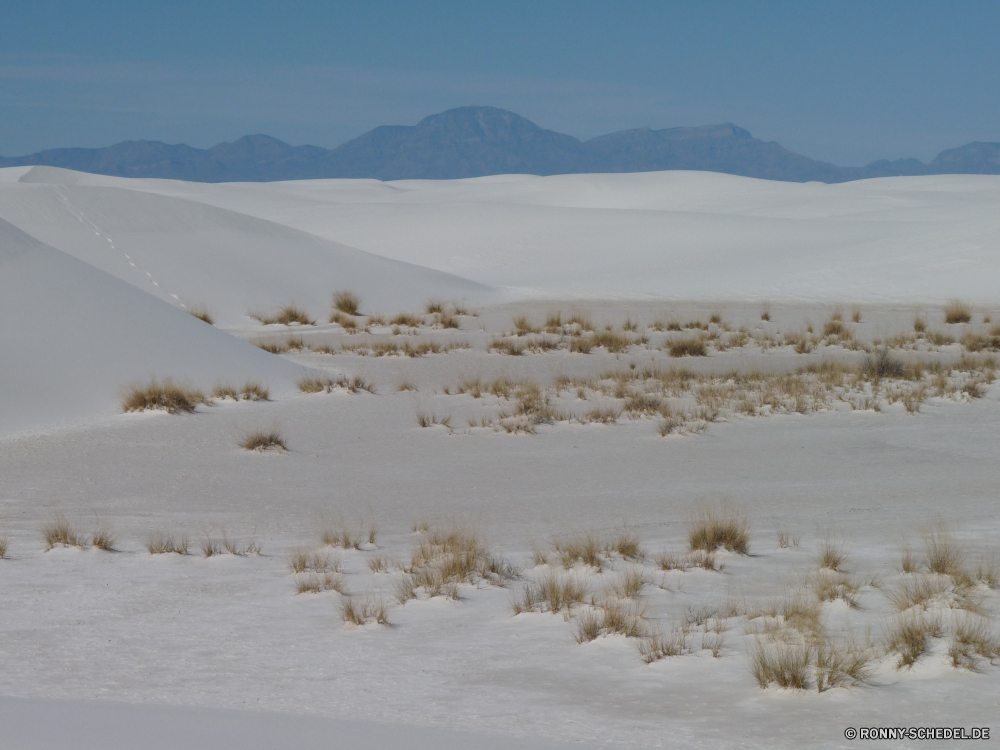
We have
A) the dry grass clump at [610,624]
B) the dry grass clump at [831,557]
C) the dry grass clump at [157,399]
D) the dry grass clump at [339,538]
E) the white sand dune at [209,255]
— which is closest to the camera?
the dry grass clump at [610,624]

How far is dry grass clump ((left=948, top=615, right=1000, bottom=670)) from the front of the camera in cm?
339

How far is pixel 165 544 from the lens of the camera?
528cm

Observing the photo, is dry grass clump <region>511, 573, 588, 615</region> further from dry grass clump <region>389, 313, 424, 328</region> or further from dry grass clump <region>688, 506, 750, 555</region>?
dry grass clump <region>389, 313, 424, 328</region>

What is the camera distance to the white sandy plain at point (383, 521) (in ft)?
10.4

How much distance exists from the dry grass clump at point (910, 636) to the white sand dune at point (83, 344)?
7.20 m

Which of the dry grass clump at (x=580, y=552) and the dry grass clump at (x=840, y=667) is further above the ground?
the dry grass clump at (x=840, y=667)

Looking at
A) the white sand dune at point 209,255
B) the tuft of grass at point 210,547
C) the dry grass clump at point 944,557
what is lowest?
the tuft of grass at point 210,547

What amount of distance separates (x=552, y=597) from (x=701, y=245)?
85.5 ft

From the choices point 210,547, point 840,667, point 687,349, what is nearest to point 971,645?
point 840,667

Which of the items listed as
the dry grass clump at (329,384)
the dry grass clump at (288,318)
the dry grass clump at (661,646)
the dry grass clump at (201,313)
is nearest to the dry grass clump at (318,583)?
the dry grass clump at (661,646)

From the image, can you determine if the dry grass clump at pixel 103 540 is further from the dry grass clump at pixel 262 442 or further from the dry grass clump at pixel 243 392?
the dry grass clump at pixel 243 392

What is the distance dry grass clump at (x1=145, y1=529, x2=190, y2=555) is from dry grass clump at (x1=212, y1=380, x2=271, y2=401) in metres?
4.42

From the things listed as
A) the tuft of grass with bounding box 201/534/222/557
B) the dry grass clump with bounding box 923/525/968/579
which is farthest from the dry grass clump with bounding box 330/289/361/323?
the dry grass clump with bounding box 923/525/968/579

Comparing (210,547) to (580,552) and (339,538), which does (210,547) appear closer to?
(339,538)
